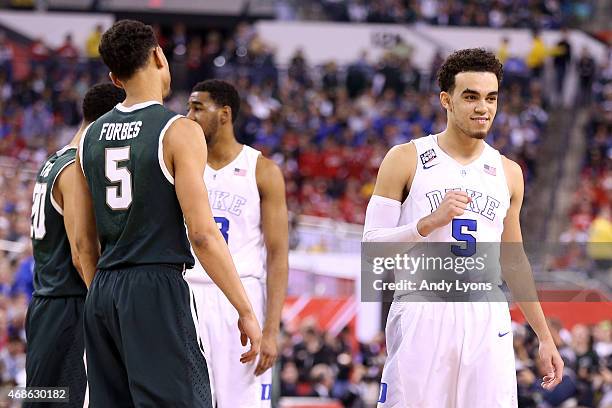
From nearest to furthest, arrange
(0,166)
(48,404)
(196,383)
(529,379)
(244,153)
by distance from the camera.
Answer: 1. (196,383)
2. (48,404)
3. (244,153)
4. (529,379)
5. (0,166)

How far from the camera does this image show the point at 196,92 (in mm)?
7695


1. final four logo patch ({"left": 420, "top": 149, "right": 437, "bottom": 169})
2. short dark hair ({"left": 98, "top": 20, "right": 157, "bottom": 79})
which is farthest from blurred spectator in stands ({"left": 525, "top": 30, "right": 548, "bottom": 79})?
short dark hair ({"left": 98, "top": 20, "right": 157, "bottom": 79})

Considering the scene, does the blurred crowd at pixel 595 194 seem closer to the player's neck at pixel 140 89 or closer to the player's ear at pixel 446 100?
the player's ear at pixel 446 100

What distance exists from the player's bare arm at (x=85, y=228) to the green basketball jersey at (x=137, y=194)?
21 centimetres

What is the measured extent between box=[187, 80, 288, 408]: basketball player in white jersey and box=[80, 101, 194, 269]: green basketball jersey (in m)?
2.02

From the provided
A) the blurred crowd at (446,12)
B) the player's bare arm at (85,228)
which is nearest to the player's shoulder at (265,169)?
the player's bare arm at (85,228)

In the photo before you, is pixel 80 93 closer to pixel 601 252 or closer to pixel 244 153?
pixel 601 252

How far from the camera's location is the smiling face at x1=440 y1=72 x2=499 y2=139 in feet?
20.3

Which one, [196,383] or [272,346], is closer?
[196,383]

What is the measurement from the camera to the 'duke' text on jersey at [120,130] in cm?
531

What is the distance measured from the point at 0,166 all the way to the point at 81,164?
15.5 m

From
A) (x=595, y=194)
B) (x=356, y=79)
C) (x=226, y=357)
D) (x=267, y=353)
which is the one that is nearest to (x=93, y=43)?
(x=356, y=79)

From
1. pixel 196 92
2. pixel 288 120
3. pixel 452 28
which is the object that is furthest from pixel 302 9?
pixel 196 92

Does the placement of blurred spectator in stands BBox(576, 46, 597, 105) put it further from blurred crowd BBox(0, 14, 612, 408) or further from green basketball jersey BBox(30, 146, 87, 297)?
green basketball jersey BBox(30, 146, 87, 297)
